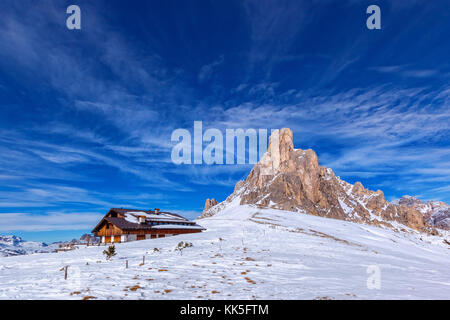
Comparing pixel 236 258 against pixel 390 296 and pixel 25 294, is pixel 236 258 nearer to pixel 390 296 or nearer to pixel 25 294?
pixel 390 296

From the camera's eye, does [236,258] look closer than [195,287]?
No

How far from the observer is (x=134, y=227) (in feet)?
143

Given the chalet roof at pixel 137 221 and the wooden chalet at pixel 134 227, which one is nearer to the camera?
the wooden chalet at pixel 134 227

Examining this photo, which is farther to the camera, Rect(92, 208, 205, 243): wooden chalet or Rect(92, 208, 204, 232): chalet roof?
Rect(92, 208, 204, 232): chalet roof

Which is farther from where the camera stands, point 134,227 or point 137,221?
point 137,221

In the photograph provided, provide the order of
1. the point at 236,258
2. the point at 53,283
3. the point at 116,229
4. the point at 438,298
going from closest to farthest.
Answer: the point at 438,298 < the point at 53,283 < the point at 236,258 < the point at 116,229

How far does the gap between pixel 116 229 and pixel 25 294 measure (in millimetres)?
36995

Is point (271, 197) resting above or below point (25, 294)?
above

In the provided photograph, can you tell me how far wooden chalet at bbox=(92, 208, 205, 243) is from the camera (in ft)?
142

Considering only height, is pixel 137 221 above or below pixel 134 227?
above

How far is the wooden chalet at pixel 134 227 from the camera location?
1703 inches
